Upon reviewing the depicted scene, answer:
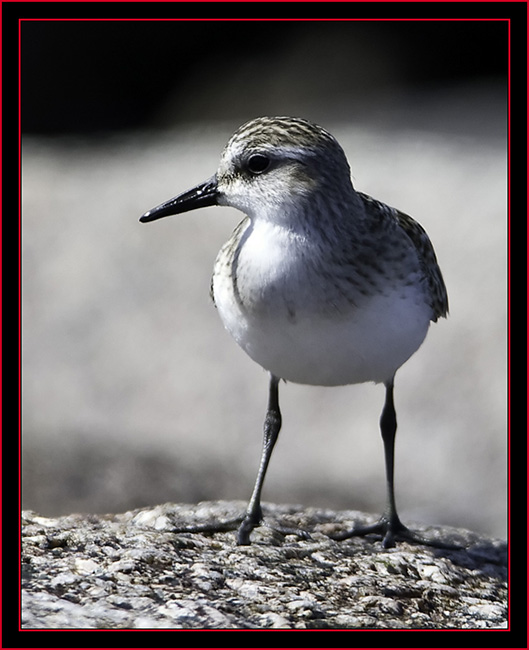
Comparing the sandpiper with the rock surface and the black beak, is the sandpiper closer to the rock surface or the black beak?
the black beak

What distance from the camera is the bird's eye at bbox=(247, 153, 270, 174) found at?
4.70 meters

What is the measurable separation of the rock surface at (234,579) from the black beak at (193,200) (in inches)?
63.2

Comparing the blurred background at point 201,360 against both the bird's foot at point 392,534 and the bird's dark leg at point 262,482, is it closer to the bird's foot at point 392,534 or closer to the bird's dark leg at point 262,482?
the bird's foot at point 392,534

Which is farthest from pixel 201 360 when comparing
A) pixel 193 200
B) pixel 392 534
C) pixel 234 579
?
pixel 234 579

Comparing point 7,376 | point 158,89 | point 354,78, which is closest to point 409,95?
point 354,78

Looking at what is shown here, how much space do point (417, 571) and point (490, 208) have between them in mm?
7367

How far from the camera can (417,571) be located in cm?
502

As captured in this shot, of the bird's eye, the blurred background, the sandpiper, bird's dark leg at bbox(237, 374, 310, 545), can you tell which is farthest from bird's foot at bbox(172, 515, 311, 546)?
the blurred background

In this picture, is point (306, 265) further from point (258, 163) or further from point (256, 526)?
point (256, 526)

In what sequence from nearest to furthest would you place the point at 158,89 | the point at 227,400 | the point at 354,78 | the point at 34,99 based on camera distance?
the point at 227,400
the point at 34,99
the point at 158,89
the point at 354,78

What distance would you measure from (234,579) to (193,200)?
6.00ft

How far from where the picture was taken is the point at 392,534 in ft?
18.0

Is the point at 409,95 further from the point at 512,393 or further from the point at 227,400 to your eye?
the point at 512,393

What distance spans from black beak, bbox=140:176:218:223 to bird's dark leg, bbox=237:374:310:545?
1088mm
